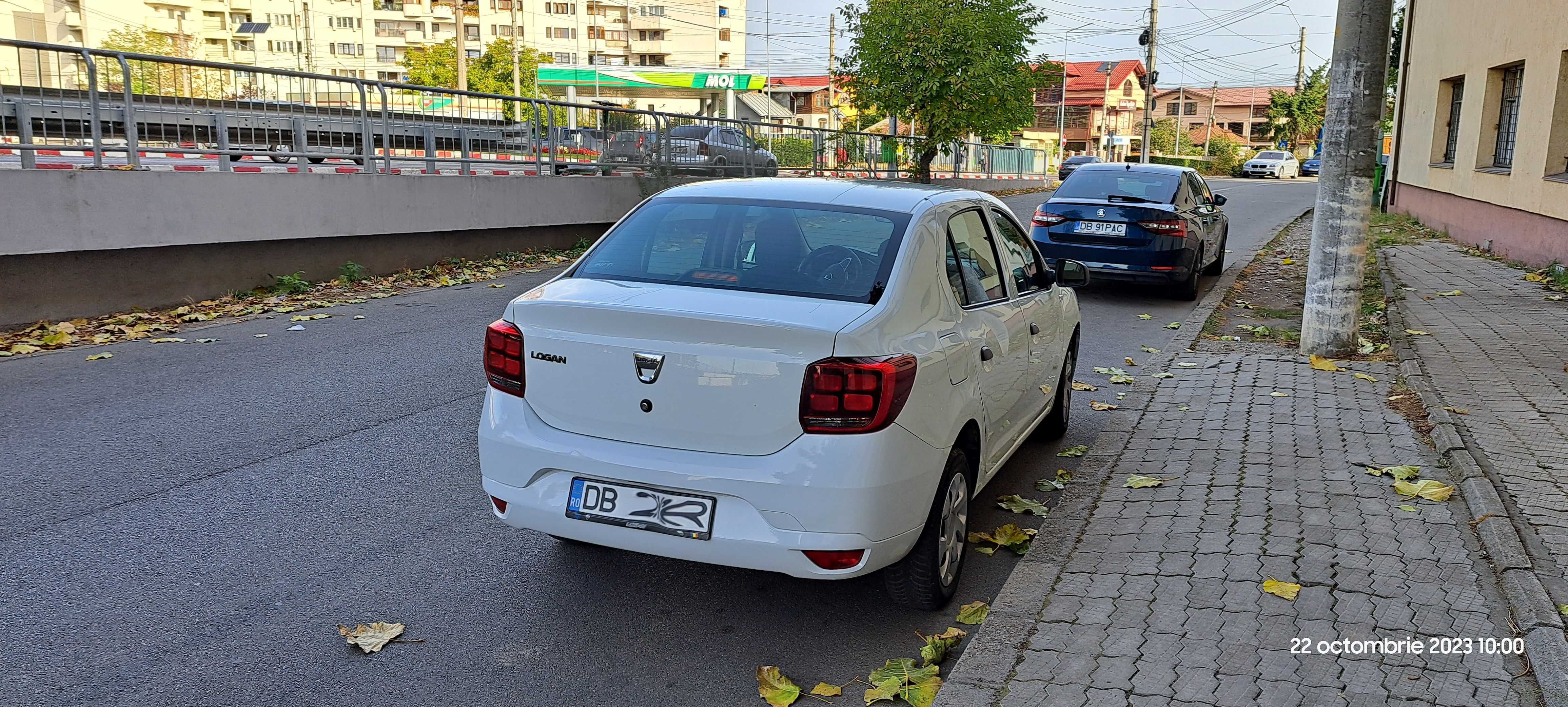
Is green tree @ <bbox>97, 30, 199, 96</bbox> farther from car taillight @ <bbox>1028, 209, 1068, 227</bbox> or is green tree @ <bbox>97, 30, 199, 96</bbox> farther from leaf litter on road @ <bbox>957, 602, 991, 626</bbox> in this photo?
leaf litter on road @ <bbox>957, 602, 991, 626</bbox>

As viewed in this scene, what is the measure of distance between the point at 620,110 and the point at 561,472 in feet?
42.3

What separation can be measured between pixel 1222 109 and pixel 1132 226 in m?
108

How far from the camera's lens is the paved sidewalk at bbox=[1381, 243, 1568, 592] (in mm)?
4750

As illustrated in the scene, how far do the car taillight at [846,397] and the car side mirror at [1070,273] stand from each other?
2759 millimetres

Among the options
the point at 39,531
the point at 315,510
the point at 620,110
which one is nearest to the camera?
the point at 39,531

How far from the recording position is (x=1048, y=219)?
12109 millimetres

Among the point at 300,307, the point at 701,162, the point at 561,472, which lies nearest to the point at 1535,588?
the point at 561,472

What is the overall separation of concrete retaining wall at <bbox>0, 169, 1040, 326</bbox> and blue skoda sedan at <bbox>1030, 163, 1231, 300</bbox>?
6506mm

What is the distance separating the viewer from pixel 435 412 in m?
6.55

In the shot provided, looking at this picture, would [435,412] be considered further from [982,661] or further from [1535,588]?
[1535,588]

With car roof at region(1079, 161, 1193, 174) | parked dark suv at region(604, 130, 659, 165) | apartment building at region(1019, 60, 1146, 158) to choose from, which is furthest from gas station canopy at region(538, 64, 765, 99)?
car roof at region(1079, 161, 1193, 174)

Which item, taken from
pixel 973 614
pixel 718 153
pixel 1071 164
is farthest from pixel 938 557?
pixel 1071 164

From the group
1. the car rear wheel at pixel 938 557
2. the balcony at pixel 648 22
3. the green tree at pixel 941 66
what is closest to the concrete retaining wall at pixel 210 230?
the car rear wheel at pixel 938 557

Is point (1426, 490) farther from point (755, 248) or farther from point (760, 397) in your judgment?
point (760, 397)
